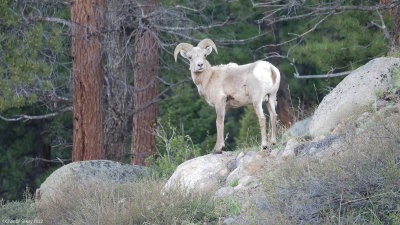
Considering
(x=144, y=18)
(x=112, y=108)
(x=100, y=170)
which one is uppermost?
(x=144, y=18)

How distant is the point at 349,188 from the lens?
264 inches

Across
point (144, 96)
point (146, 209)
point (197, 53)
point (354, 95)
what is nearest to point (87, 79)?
point (144, 96)

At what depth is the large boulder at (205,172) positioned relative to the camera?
32.0 feet

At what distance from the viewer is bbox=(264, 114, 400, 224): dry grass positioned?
21.2 ft

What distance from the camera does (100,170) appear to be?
12.0 metres

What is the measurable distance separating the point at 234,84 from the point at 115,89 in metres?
4.87

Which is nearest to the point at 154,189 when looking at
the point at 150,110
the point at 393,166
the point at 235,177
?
the point at 235,177

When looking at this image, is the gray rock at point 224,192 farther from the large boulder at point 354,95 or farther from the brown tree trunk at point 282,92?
the brown tree trunk at point 282,92

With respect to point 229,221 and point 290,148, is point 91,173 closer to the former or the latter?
point 290,148

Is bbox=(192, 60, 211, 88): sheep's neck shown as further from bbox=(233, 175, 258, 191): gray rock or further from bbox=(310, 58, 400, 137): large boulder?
bbox=(233, 175, 258, 191): gray rock

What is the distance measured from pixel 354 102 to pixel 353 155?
3.14 meters

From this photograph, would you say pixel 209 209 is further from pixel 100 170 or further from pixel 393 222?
pixel 100 170

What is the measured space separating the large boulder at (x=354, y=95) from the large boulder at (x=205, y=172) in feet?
5.28

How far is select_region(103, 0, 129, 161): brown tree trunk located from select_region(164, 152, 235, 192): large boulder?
4.53m
